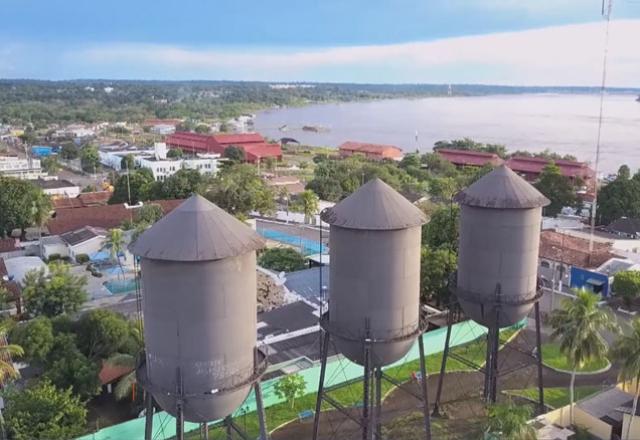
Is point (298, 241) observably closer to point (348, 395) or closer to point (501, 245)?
point (348, 395)

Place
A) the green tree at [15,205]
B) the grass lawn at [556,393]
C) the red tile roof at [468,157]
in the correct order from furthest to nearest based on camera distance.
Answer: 1. the red tile roof at [468,157]
2. the green tree at [15,205]
3. the grass lawn at [556,393]

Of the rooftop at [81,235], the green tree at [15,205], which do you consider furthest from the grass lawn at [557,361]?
the green tree at [15,205]

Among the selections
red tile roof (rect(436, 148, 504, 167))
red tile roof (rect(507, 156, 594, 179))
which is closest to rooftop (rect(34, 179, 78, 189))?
red tile roof (rect(436, 148, 504, 167))

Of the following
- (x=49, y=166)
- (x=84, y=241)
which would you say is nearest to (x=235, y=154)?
(x=49, y=166)

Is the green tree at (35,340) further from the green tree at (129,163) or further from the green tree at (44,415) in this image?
the green tree at (129,163)

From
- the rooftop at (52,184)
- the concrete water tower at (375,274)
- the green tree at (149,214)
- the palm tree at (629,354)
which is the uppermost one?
the concrete water tower at (375,274)

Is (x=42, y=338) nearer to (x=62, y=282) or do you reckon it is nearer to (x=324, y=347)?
(x=62, y=282)
